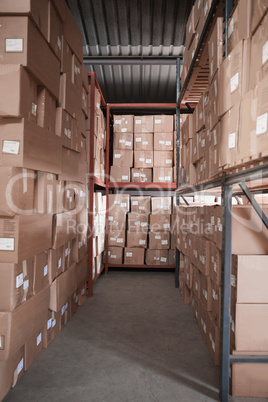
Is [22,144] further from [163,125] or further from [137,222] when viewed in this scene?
[163,125]

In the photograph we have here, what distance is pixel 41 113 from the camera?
2312mm

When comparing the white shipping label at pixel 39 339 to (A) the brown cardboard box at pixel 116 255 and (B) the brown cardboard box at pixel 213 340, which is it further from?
(A) the brown cardboard box at pixel 116 255

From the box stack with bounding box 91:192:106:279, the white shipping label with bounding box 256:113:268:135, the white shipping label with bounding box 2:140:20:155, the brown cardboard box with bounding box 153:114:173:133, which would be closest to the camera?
the white shipping label with bounding box 256:113:268:135

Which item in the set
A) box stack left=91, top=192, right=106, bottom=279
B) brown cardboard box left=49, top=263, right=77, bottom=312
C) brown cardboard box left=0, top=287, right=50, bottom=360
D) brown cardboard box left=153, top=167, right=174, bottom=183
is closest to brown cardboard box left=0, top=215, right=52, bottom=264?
brown cardboard box left=0, top=287, right=50, bottom=360

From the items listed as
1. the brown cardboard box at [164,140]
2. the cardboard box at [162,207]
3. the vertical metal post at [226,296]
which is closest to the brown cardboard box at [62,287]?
the vertical metal post at [226,296]

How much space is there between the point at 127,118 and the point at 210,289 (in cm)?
382

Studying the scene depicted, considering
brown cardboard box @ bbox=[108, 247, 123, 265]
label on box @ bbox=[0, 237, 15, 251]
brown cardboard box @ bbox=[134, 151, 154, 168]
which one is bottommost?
brown cardboard box @ bbox=[108, 247, 123, 265]

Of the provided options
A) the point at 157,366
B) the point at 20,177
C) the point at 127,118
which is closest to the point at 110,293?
the point at 157,366

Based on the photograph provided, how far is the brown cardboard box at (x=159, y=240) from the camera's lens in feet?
17.9

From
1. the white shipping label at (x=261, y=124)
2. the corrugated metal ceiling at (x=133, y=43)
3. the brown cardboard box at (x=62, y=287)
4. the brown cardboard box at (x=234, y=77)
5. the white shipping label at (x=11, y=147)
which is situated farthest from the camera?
the corrugated metal ceiling at (x=133, y=43)

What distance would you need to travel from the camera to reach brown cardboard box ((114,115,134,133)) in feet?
18.2

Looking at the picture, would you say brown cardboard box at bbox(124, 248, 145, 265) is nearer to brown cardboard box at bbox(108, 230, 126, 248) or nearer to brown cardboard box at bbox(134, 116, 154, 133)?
brown cardboard box at bbox(108, 230, 126, 248)

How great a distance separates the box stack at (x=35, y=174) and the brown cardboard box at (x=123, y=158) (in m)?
2.36

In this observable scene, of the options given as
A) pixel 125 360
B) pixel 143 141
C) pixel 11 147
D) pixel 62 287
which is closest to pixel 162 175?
pixel 143 141
